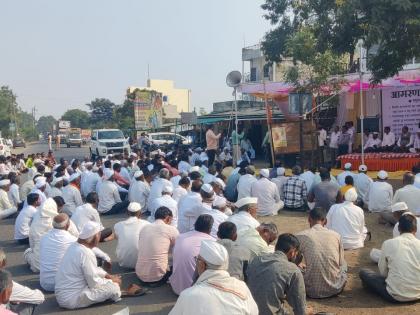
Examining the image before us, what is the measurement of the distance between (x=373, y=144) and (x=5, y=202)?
12.2 m

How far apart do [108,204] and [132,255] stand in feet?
16.9

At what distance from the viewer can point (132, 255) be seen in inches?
300

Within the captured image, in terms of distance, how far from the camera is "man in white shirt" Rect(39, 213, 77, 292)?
674 centimetres

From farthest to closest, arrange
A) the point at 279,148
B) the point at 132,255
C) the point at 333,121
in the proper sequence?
the point at 333,121
the point at 279,148
the point at 132,255

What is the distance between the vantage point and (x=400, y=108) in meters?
18.1

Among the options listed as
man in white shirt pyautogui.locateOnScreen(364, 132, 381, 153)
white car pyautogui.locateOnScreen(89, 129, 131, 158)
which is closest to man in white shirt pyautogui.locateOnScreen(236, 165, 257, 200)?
man in white shirt pyautogui.locateOnScreen(364, 132, 381, 153)

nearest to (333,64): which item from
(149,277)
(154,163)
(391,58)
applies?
(391,58)

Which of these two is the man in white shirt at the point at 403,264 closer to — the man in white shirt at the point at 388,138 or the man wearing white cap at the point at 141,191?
the man wearing white cap at the point at 141,191

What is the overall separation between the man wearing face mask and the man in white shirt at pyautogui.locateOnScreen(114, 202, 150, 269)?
3.14 metres

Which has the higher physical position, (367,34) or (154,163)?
(367,34)

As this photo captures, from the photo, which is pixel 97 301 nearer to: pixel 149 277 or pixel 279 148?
pixel 149 277

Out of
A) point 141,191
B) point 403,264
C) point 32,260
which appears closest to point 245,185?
point 141,191

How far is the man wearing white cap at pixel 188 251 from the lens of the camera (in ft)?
20.2

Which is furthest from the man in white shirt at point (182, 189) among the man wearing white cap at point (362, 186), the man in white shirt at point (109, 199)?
the man wearing white cap at point (362, 186)
